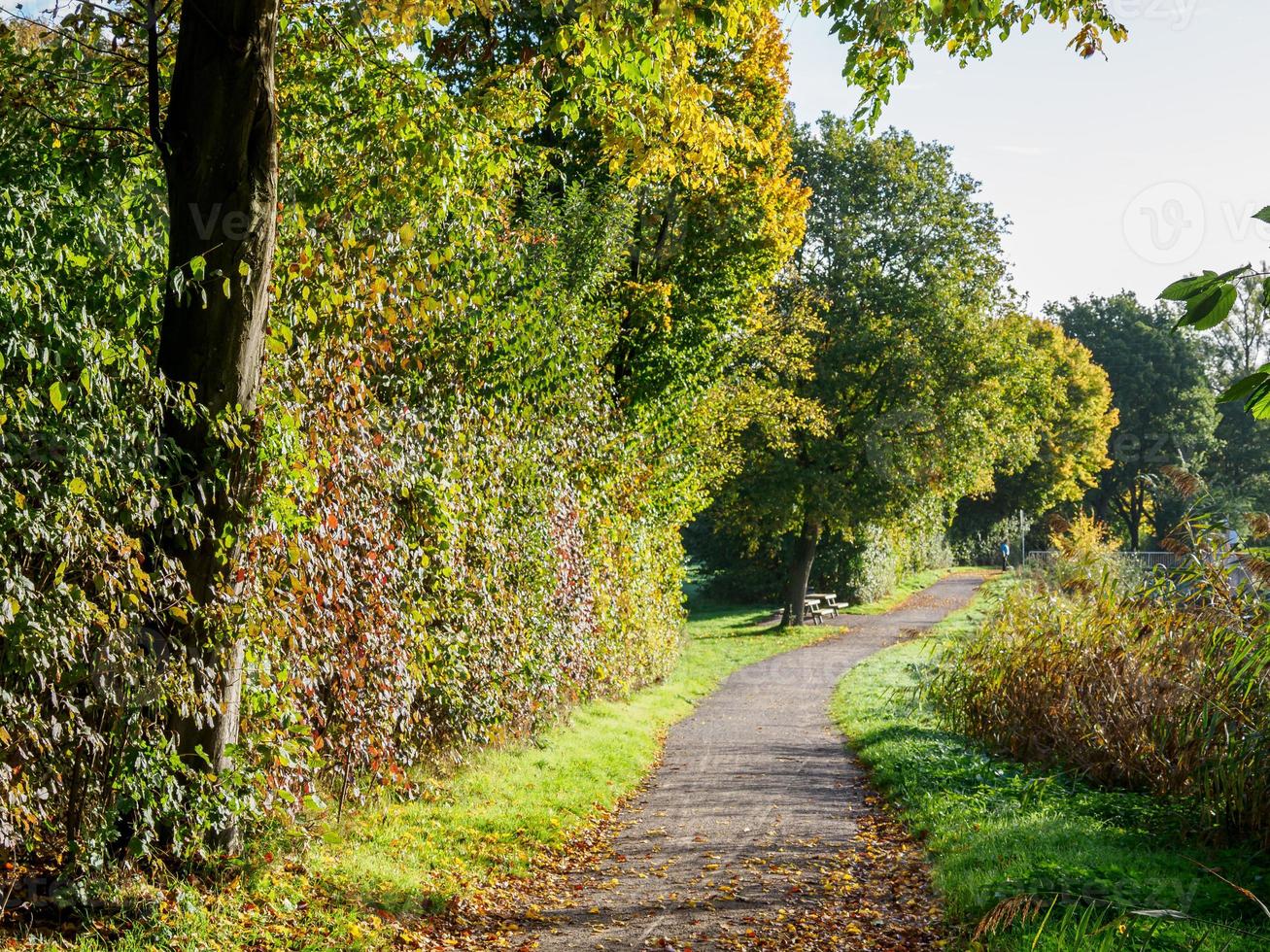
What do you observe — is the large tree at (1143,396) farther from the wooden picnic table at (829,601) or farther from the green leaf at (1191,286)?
the green leaf at (1191,286)

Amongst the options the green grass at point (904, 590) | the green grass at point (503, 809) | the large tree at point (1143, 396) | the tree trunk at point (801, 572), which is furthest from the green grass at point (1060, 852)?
the large tree at point (1143, 396)

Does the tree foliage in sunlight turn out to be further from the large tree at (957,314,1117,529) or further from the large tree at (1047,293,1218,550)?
the large tree at (1047,293,1218,550)

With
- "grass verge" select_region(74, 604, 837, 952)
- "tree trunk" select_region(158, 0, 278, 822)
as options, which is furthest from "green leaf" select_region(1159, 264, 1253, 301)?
"grass verge" select_region(74, 604, 837, 952)

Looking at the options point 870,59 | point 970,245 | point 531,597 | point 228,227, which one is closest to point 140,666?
point 228,227

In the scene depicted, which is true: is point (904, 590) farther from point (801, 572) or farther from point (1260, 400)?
point (1260, 400)

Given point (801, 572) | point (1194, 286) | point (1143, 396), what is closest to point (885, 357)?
point (801, 572)

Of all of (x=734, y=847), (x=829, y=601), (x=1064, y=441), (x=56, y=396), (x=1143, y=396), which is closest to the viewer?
(x=56, y=396)

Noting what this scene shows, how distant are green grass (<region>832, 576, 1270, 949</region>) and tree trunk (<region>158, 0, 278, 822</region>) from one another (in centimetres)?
415

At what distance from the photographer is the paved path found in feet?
20.5

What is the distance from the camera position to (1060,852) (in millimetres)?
7020

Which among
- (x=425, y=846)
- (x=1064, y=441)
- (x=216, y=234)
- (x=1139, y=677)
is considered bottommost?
(x=425, y=846)

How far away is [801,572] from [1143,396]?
41.9 metres

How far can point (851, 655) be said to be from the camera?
24.6 metres

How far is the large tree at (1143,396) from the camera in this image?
62062 mm
